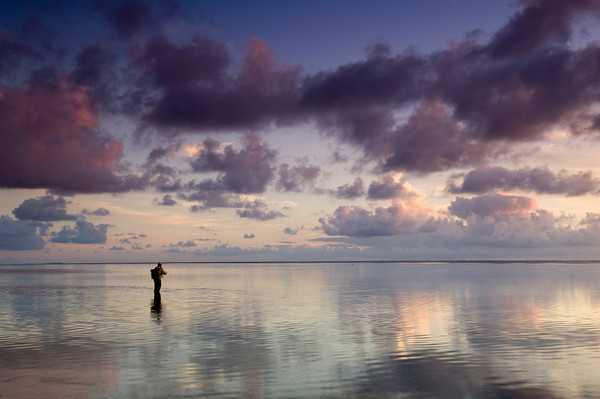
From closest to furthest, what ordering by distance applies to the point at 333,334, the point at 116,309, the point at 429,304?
the point at 333,334 < the point at 116,309 < the point at 429,304

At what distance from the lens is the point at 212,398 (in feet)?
52.5

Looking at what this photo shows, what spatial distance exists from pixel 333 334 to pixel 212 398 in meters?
14.0

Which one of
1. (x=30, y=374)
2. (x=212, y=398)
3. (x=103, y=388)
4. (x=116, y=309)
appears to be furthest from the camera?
(x=116, y=309)

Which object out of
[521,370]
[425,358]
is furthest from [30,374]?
[521,370]

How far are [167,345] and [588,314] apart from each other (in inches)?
1129

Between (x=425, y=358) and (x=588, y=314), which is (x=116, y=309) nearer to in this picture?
(x=425, y=358)

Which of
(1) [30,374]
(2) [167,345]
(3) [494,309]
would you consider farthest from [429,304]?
(1) [30,374]

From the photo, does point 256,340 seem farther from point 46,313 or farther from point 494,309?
point 494,309

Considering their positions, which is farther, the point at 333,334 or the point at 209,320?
the point at 209,320

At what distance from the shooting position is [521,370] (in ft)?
66.0

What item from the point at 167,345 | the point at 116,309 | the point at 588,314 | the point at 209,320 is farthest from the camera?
the point at 116,309

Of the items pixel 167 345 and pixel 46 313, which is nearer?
pixel 167 345

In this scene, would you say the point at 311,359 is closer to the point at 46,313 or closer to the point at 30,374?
the point at 30,374

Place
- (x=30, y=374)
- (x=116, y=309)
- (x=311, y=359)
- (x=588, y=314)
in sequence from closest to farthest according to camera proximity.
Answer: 1. (x=30, y=374)
2. (x=311, y=359)
3. (x=588, y=314)
4. (x=116, y=309)
